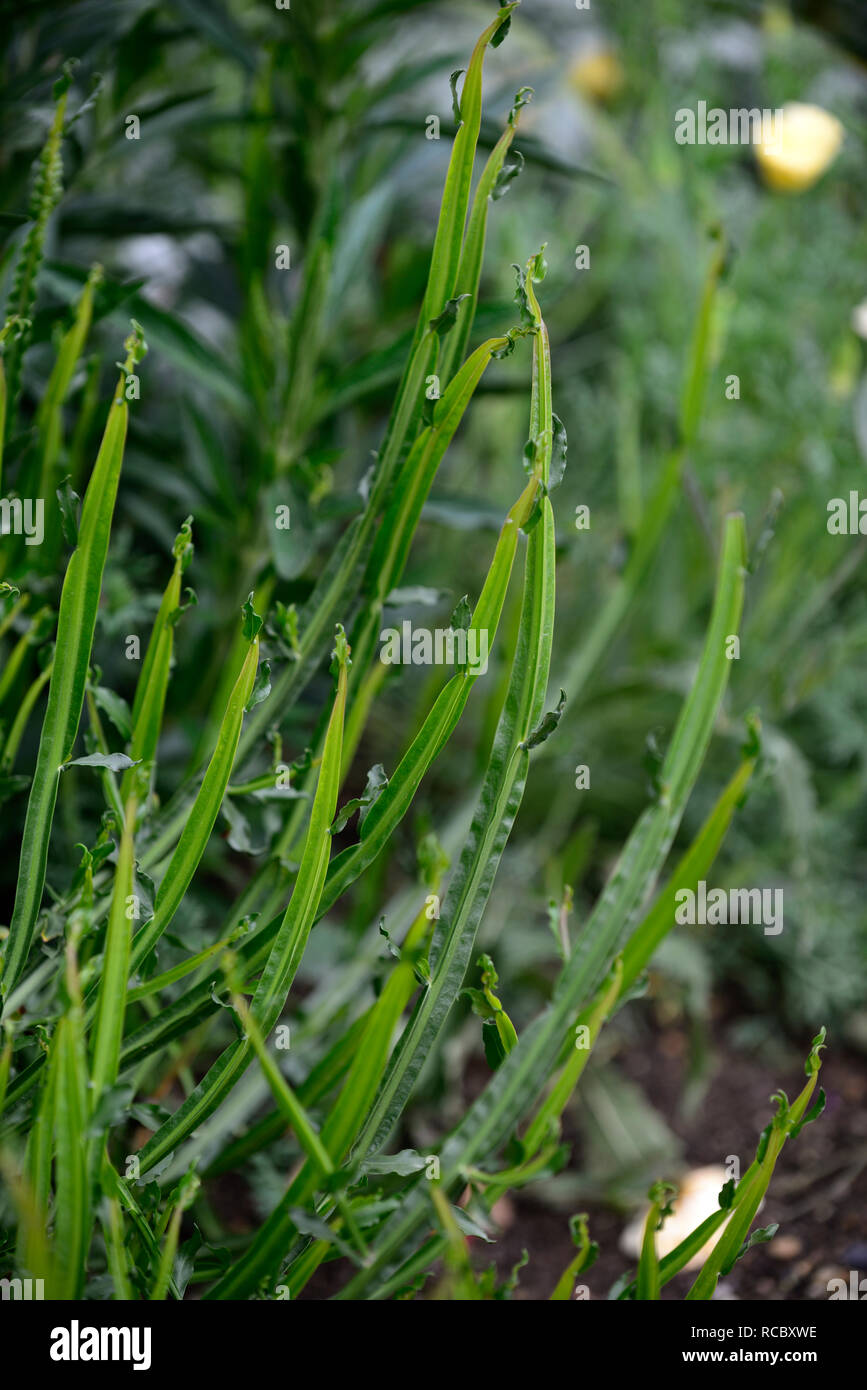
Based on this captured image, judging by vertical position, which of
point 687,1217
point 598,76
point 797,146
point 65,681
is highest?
point 598,76

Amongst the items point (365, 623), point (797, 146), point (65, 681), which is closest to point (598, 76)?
point (797, 146)

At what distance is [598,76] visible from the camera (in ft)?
4.80

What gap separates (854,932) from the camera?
0.93m

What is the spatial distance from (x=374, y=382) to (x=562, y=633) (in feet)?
1.44

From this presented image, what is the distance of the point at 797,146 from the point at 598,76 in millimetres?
584

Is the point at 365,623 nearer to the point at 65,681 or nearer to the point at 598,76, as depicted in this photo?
the point at 65,681

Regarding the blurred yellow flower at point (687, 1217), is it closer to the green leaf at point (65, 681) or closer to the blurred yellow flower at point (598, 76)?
the green leaf at point (65, 681)

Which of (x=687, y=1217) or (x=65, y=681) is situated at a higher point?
(x=65, y=681)

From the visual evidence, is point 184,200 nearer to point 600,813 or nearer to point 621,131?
point 600,813

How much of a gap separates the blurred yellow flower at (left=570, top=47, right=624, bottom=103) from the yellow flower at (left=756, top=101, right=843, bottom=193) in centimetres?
51

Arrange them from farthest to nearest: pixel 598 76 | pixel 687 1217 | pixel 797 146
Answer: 1. pixel 598 76
2. pixel 797 146
3. pixel 687 1217

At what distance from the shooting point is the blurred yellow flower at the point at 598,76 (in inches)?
57.5

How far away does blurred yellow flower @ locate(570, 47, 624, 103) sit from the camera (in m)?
1.46

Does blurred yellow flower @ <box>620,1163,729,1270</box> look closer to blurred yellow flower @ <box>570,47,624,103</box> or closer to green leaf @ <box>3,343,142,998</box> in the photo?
green leaf @ <box>3,343,142,998</box>
